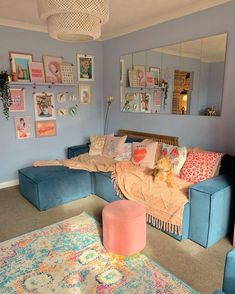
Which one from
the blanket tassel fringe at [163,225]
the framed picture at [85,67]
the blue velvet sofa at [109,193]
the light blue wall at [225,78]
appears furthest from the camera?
the framed picture at [85,67]

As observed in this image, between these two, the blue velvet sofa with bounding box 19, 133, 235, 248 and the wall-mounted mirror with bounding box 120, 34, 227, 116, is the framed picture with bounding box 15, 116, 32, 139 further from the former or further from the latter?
the wall-mounted mirror with bounding box 120, 34, 227, 116

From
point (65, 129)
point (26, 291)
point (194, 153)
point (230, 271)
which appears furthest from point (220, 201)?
point (65, 129)

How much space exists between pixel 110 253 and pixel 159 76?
97.9 inches

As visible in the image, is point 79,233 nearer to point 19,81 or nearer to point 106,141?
point 106,141

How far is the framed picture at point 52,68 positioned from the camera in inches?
149

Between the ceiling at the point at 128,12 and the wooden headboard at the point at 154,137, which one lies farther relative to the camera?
the wooden headboard at the point at 154,137

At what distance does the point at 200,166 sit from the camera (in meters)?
2.56

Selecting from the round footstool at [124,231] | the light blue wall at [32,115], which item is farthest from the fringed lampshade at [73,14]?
the light blue wall at [32,115]

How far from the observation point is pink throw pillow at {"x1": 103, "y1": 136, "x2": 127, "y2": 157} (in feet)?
11.8

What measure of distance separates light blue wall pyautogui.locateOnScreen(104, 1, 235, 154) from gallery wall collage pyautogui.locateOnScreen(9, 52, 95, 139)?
53cm

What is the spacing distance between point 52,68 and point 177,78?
201cm

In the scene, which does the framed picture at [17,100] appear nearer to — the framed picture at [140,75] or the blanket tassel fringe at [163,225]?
the framed picture at [140,75]

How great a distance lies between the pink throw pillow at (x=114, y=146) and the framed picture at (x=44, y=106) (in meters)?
1.07

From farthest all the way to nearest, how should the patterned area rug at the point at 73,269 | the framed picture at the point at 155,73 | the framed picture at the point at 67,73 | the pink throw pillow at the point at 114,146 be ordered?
the framed picture at the point at 67,73
the pink throw pillow at the point at 114,146
the framed picture at the point at 155,73
the patterned area rug at the point at 73,269
